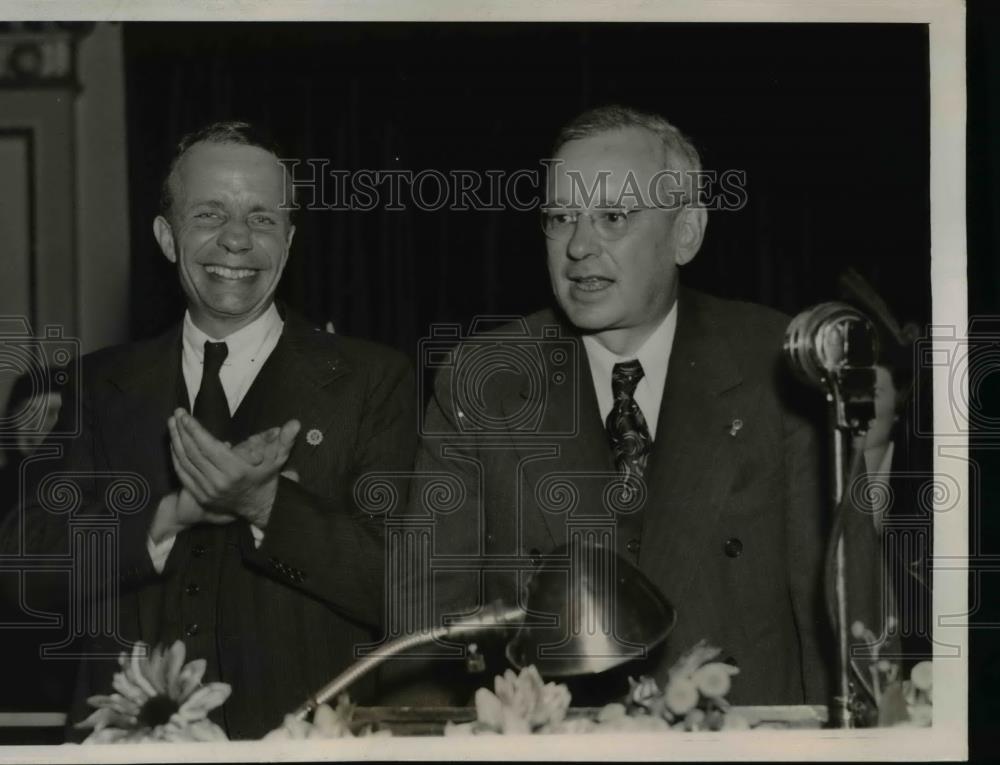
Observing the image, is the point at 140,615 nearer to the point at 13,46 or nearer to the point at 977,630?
the point at 13,46

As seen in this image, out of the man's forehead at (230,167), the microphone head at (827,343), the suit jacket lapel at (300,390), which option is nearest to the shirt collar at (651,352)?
the microphone head at (827,343)

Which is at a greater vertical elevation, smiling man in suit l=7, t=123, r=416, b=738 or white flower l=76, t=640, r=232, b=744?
smiling man in suit l=7, t=123, r=416, b=738

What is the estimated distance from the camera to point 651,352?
244 centimetres

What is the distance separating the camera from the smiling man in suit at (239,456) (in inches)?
93.3

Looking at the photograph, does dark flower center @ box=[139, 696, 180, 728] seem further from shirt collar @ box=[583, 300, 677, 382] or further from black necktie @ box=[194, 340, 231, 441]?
shirt collar @ box=[583, 300, 677, 382]

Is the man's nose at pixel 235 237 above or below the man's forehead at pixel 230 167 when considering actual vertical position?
below

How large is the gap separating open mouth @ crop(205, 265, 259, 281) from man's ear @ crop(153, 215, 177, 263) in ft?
0.25

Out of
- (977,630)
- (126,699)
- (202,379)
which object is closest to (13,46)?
(202,379)

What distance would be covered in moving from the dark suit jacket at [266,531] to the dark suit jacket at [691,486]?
14cm

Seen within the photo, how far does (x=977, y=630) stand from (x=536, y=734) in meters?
0.95

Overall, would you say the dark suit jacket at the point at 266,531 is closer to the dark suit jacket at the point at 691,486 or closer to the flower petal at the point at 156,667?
the flower petal at the point at 156,667

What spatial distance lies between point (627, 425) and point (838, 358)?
0.44m

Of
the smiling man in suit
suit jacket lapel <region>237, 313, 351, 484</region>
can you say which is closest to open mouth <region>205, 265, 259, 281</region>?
the smiling man in suit

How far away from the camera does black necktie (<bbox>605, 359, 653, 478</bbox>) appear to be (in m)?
2.42
